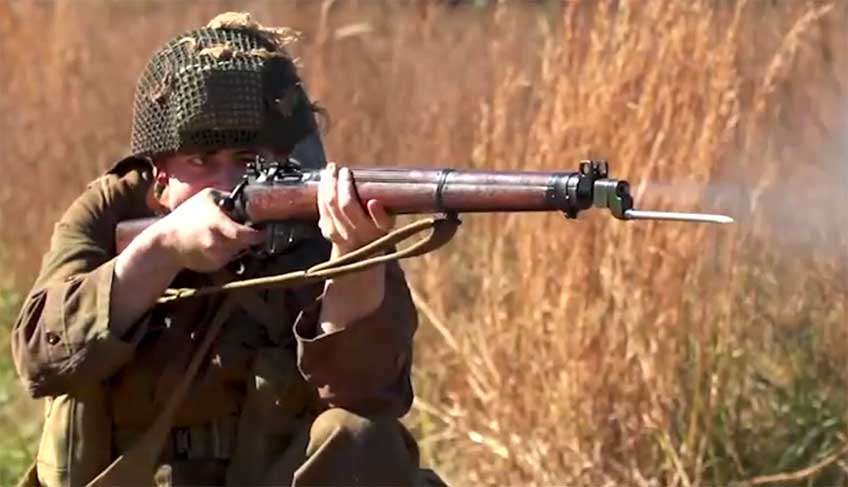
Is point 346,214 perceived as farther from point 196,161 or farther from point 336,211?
point 196,161

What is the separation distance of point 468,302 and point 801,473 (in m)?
1.24

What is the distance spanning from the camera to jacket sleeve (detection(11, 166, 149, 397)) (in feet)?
10.6

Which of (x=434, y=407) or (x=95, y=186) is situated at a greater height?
(x=95, y=186)

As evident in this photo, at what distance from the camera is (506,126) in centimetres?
533

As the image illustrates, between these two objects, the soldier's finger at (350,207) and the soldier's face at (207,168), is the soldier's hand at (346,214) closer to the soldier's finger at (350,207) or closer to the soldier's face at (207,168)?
the soldier's finger at (350,207)

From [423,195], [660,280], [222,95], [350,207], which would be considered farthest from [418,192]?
[660,280]

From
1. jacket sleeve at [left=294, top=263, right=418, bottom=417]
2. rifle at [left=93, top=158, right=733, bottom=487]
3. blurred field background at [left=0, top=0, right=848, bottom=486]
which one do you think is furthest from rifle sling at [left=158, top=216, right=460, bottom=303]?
blurred field background at [left=0, top=0, right=848, bottom=486]

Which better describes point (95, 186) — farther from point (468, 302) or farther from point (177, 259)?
point (468, 302)

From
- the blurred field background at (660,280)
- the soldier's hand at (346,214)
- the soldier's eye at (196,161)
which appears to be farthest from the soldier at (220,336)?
the blurred field background at (660,280)

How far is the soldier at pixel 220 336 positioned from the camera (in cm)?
324

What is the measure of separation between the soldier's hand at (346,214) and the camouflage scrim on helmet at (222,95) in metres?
0.29

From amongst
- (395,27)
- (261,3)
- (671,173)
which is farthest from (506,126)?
(261,3)

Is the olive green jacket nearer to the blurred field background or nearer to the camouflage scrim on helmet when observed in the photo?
the camouflage scrim on helmet

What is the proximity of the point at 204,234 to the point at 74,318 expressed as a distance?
302 mm
